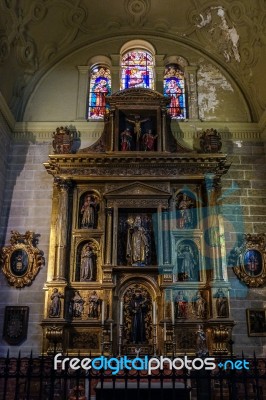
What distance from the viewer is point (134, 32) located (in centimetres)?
1472

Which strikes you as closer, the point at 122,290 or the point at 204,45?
the point at 122,290

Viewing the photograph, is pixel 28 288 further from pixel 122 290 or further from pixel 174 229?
pixel 174 229

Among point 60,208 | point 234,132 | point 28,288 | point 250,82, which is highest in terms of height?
point 250,82

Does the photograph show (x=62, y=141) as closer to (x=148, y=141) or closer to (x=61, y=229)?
(x=148, y=141)

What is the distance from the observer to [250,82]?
13.8m

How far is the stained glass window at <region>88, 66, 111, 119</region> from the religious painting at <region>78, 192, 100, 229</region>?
2781mm

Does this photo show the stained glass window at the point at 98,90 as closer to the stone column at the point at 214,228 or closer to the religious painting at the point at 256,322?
the stone column at the point at 214,228

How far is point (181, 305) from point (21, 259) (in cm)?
422

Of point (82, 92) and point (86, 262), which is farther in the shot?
point (82, 92)

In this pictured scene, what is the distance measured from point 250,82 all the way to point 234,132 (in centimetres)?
170

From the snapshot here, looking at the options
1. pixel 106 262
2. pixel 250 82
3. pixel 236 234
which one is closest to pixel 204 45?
pixel 250 82

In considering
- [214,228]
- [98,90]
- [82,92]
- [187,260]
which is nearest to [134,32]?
[98,90]

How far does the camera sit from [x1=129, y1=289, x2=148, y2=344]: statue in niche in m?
11.1

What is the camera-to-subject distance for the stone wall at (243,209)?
1142 centimetres
